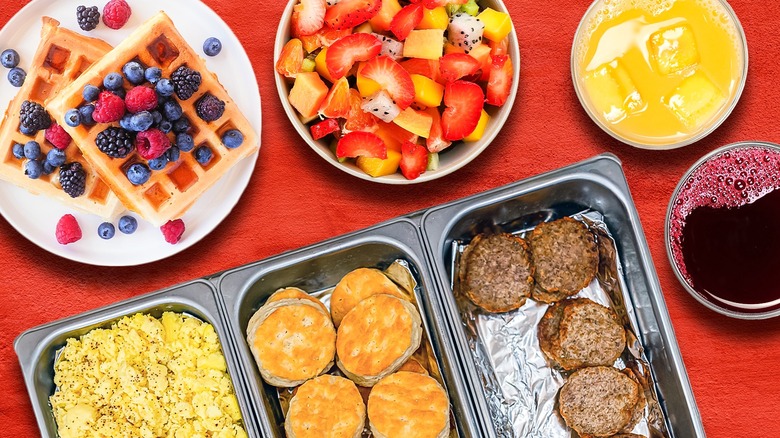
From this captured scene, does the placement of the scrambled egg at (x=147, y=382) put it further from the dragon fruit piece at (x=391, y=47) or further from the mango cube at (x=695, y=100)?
the mango cube at (x=695, y=100)

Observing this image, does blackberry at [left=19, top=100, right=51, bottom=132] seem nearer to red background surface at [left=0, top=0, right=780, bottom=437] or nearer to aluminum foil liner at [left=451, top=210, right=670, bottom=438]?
red background surface at [left=0, top=0, right=780, bottom=437]

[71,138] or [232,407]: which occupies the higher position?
[71,138]

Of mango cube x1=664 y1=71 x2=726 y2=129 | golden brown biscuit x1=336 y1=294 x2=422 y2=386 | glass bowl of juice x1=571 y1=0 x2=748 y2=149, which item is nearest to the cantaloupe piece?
golden brown biscuit x1=336 y1=294 x2=422 y2=386

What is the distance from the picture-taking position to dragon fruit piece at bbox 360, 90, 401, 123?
2.28 meters

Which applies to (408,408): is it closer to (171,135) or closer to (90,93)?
(171,135)

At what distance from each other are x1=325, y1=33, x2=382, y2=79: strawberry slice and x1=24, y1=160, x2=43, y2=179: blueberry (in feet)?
2.80

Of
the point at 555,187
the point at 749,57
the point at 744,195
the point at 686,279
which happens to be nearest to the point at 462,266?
the point at 555,187

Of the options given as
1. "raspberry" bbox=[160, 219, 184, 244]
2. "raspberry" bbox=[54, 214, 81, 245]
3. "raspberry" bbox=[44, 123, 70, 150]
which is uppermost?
"raspberry" bbox=[44, 123, 70, 150]

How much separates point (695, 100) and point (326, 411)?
1.43 metres

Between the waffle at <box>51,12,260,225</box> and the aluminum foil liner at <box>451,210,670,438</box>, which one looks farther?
the aluminum foil liner at <box>451,210,670,438</box>

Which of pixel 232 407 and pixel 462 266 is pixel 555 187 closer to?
pixel 462 266

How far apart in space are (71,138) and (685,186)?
1799 mm

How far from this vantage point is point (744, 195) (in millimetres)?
2434

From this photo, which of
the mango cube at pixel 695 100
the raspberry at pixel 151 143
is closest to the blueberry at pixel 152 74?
the raspberry at pixel 151 143
